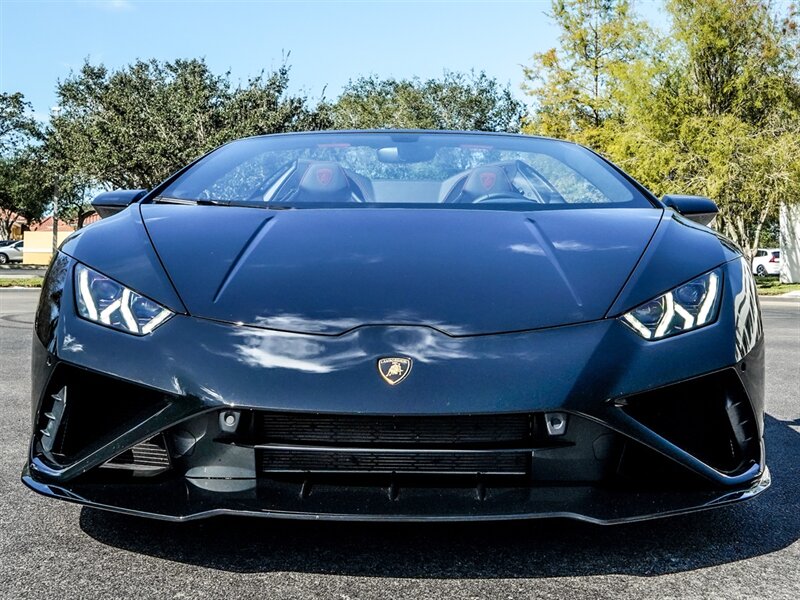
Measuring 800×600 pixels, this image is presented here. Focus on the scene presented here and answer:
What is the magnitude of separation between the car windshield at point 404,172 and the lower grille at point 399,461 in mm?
1101

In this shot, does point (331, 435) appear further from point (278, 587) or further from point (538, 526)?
point (538, 526)

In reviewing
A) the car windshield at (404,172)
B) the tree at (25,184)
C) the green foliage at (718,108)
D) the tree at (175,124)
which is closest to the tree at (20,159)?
the tree at (25,184)

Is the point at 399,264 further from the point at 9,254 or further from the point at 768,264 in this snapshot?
the point at 9,254

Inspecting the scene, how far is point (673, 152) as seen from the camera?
25.4 meters

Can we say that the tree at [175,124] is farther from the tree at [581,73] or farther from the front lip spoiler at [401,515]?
the front lip spoiler at [401,515]

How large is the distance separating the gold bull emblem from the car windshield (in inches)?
40.1

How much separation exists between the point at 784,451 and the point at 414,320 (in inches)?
85.5

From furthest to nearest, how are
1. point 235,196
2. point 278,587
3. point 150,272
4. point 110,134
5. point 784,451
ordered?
point 110,134 < point 784,451 < point 235,196 < point 150,272 < point 278,587

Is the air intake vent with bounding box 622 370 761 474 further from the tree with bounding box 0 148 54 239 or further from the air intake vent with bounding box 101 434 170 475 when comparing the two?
the tree with bounding box 0 148 54 239

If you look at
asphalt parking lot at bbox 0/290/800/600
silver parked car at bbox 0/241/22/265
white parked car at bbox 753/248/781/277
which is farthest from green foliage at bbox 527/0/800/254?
silver parked car at bbox 0/241/22/265

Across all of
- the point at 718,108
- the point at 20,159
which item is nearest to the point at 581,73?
the point at 718,108

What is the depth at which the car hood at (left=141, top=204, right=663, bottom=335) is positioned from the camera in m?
2.00

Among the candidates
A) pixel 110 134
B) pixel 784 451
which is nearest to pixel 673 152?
pixel 110 134

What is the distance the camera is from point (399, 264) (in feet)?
7.14
